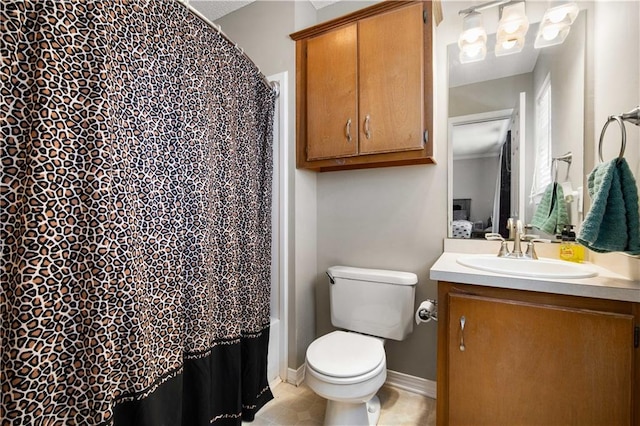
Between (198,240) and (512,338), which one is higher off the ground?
(198,240)

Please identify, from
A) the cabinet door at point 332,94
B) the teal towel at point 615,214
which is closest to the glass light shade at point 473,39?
the cabinet door at point 332,94

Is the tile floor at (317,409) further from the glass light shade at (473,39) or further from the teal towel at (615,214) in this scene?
the glass light shade at (473,39)

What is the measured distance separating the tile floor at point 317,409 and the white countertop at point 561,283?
3.03 ft

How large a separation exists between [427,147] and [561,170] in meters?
0.68

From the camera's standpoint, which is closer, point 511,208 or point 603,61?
point 603,61

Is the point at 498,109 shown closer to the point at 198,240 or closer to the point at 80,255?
the point at 198,240

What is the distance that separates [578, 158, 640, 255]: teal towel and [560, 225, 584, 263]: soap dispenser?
16.8 inches

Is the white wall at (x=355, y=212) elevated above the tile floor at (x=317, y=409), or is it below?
above

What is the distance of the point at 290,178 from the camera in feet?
6.15

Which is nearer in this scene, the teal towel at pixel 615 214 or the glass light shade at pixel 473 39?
the teal towel at pixel 615 214

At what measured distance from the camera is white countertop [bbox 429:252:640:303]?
94 centimetres

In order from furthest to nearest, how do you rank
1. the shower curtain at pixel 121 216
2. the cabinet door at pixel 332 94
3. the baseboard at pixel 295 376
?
Result: the baseboard at pixel 295 376, the cabinet door at pixel 332 94, the shower curtain at pixel 121 216

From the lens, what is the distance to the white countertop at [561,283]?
94 cm

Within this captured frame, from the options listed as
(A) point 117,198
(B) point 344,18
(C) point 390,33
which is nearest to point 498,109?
(C) point 390,33
